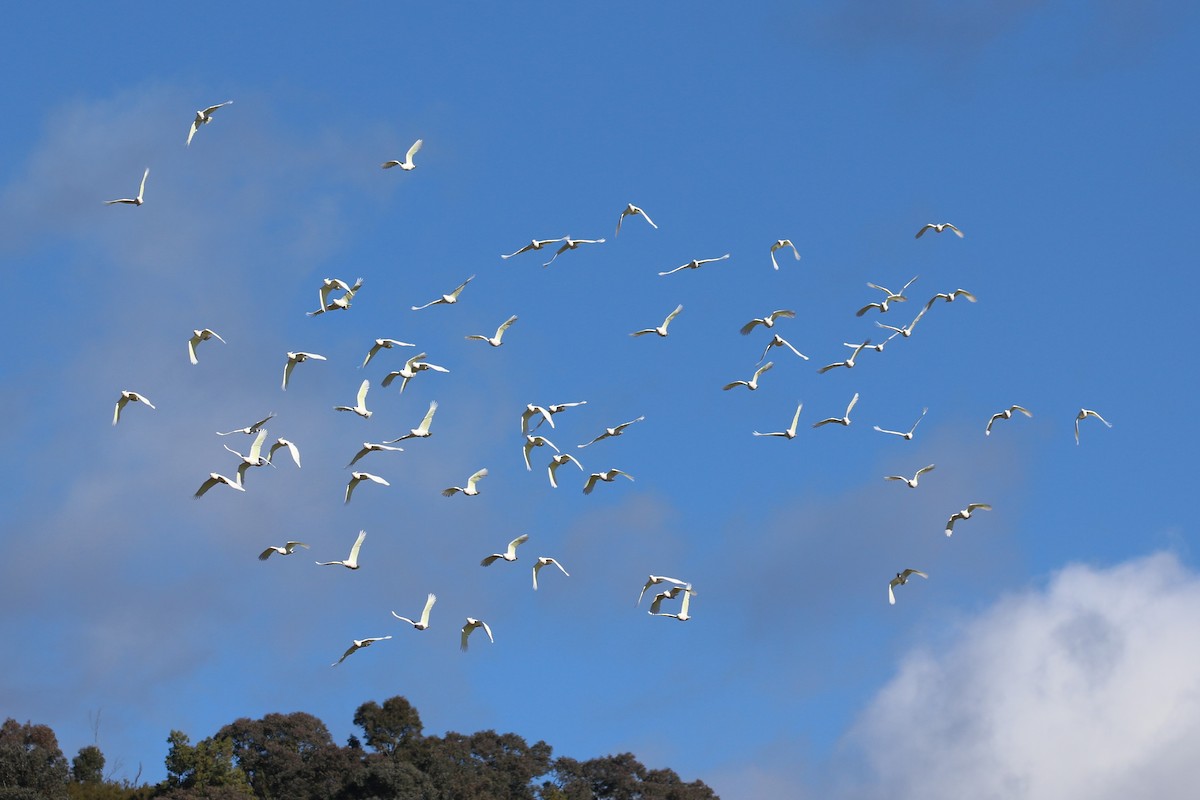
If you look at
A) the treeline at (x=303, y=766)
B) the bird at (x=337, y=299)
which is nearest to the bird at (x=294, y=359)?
the bird at (x=337, y=299)

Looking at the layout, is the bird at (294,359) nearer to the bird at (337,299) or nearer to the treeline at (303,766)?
the bird at (337,299)

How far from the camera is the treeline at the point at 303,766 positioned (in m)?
125

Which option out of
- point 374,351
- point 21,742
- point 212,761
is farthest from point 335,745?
point 374,351

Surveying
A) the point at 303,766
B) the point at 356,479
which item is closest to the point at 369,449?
the point at 356,479

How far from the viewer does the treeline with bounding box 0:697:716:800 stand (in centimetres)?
12525

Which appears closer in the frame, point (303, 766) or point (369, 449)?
point (369, 449)

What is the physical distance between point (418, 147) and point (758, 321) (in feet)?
49.2

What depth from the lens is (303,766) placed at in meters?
134

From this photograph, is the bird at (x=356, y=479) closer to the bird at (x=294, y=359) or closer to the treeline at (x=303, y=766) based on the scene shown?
the bird at (x=294, y=359)

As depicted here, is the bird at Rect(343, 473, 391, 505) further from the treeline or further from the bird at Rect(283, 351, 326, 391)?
the treeline

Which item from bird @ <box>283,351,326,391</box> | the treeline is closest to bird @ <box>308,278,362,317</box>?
bird @ <box>283,351,326,391</box>

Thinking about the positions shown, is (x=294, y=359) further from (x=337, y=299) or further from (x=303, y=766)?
(x=303, y=766)

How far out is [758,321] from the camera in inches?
3578

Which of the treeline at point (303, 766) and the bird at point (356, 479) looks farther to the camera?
the treeline at point (303, 766)
